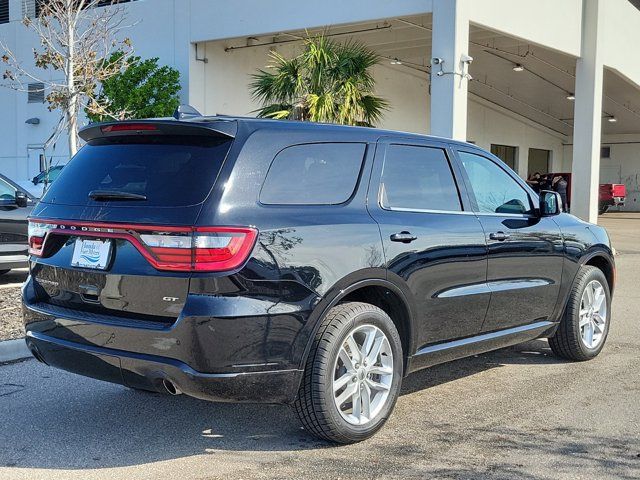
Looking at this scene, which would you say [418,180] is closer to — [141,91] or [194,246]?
[194,246]

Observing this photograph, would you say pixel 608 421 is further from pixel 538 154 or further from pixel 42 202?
pixel 538 154

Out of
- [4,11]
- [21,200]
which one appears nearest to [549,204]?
[21,200]

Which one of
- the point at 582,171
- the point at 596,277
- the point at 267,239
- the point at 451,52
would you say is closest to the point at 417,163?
Answer: the point at 267,239

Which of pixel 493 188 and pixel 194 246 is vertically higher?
pixel 493 188

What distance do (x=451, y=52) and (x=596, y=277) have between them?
861 cm

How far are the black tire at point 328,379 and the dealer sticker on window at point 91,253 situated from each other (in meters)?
1.20

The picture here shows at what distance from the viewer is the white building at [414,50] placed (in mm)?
14938

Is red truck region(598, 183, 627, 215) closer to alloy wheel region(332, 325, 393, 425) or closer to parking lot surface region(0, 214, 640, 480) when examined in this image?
parking lot surface region(0, 214, 640, 480)

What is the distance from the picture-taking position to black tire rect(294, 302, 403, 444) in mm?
4113

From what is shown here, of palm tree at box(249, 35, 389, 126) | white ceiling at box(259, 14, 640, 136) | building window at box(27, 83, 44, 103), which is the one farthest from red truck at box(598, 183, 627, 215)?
building window at box(27, 83, 44, 103)

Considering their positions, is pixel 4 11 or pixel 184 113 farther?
pixel 4 11

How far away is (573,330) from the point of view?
244 inches

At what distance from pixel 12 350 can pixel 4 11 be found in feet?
68.8

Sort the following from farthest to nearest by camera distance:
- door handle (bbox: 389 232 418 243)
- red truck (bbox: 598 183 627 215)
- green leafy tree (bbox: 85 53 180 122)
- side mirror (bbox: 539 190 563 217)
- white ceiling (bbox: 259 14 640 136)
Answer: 1. red truck (bbox: 598 183 627 215)
2. white ceiling (bbox: 259 14 640 136)
3. green leafy tree (bbox: 85 53 180 122)
4. side mirror (bbox: 539 190 563 217)
5. door handle (bbox: 389 232 418 243)
